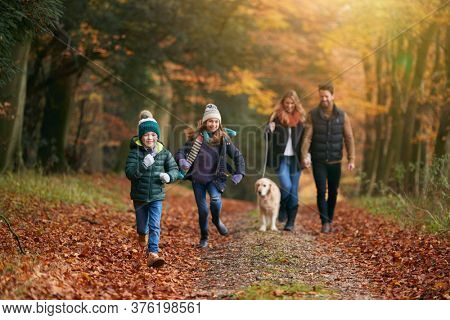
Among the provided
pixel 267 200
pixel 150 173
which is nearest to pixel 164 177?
pixel 150 173

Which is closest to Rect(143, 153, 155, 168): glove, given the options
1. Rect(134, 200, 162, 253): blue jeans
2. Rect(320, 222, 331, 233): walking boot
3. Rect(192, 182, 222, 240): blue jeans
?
Rect(134, 200, 162, 253): blue jeans

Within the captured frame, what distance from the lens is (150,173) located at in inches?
358

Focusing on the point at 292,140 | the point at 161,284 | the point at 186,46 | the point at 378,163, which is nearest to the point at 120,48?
the point at 186,46

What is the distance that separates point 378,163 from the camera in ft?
78.3

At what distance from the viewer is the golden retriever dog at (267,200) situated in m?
12.4

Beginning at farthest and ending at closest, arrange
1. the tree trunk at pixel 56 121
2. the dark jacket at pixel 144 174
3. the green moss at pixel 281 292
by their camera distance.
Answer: the tree trunk at pixel 56 121
the dark jacket at pixel 144 174
the green moss at pixel 281 292

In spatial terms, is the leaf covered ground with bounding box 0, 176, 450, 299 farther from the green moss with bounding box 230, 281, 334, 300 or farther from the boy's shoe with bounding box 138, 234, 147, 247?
the boy's shoe with bounding box 138, 234, 147, 247

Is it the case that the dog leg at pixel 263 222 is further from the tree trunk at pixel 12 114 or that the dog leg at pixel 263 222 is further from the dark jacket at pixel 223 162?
the tree trunk at pixel 12 114

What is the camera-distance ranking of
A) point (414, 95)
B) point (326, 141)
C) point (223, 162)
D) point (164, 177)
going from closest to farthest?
1. point (164, 177)
2. point (223, 162)
3. point (326, 141)
4. point (414, 95)

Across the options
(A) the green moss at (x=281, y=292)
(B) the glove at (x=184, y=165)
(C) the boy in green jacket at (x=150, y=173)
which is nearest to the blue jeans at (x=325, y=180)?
(B) the glove at (x=184, y=165)

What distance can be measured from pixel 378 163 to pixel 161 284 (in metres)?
17.2

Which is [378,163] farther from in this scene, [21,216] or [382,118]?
[21,216]

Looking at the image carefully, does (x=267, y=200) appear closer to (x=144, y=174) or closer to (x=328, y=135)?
(x=328, y=135)

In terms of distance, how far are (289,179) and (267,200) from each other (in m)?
0.72
